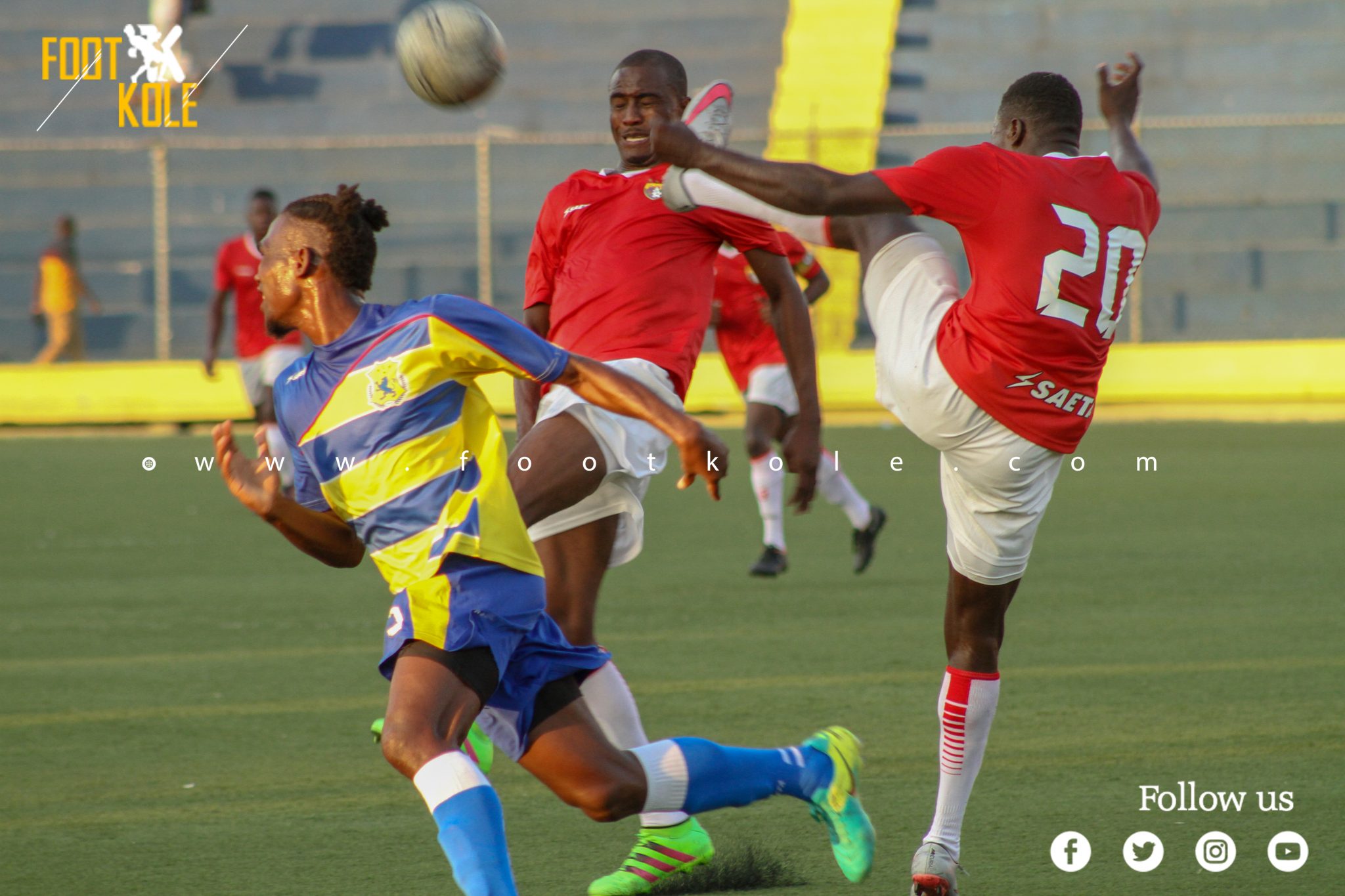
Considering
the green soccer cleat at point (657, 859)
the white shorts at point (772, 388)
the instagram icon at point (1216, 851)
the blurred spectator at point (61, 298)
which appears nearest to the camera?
the green soccer cleat at point (657, 859)

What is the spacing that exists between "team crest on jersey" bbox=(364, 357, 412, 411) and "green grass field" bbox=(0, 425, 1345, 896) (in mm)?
1335

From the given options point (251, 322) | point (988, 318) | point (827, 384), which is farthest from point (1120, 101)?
point (827, 384)

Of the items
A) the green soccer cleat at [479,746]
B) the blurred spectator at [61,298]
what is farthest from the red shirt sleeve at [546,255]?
the blurred spectator at [61,298]

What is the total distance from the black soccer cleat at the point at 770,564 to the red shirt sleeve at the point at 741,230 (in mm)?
4273

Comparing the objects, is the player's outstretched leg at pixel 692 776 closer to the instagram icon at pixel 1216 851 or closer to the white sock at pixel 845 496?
the instagram icon at pixel 1216 851

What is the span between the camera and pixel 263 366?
1334 centimetres

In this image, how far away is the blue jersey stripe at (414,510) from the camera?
3.82 meters

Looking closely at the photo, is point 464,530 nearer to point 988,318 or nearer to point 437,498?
point 437,498

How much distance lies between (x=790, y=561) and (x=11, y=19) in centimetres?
2042

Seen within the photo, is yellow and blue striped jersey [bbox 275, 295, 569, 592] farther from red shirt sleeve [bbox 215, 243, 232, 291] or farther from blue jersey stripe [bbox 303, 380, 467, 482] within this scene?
red shirt sleeve [bbox 215, 243, 232, 291]

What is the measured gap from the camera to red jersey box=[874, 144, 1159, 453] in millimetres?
4145

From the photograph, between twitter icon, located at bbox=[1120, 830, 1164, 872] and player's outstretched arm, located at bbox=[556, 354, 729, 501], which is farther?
twitter icon, located at bbox=[1120, 830, 1164, 872]

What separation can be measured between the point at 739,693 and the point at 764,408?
420 cm

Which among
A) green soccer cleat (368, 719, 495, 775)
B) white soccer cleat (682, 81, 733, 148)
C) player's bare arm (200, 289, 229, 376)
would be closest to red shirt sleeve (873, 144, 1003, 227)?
white soccer cleat (682, 81, 733, 148)
